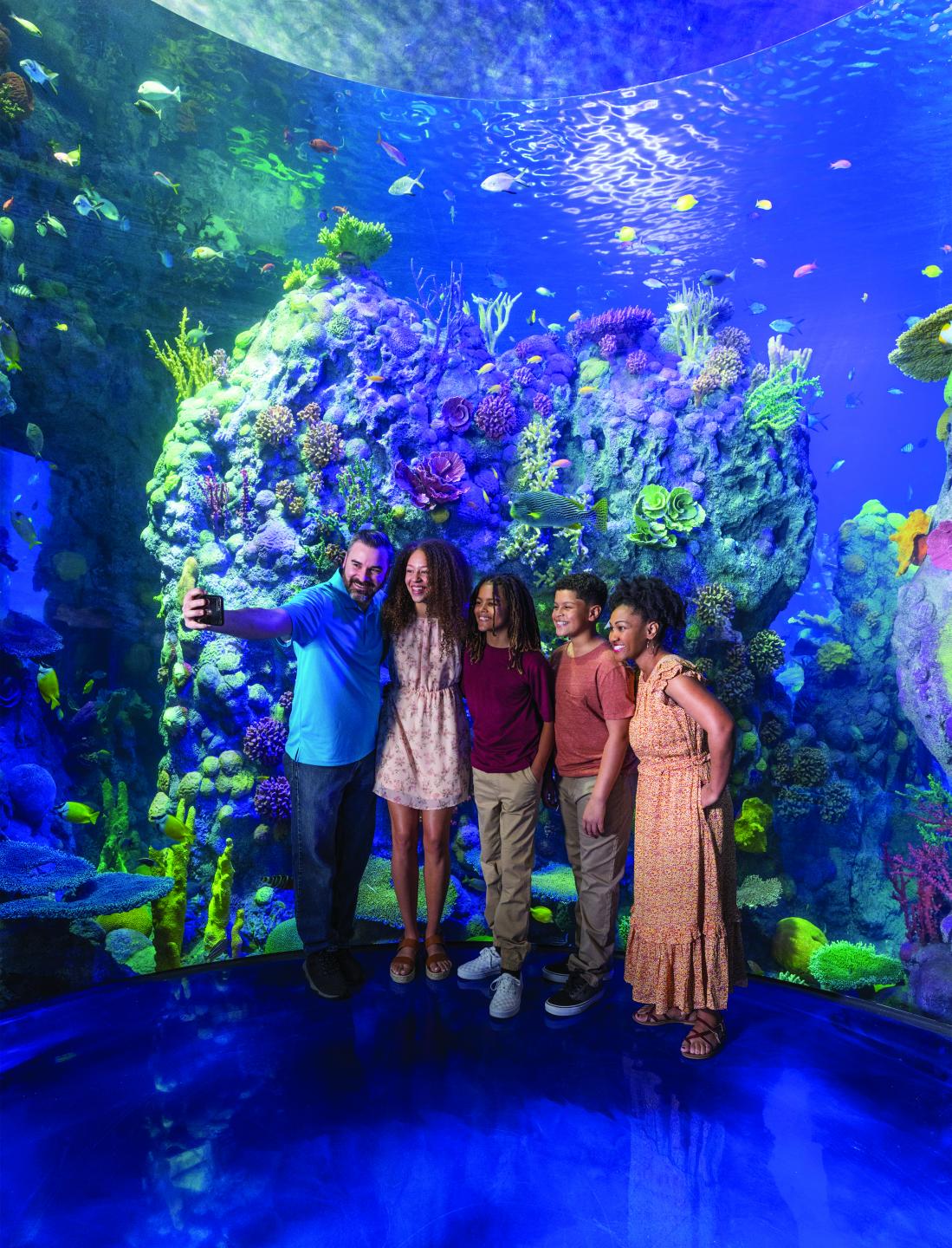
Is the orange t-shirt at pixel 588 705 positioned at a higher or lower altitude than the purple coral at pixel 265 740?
higher

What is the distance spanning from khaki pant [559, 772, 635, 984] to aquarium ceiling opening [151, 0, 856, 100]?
5712 mm

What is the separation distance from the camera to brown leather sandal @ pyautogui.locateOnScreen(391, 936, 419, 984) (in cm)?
326

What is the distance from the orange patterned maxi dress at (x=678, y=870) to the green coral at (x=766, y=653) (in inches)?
120

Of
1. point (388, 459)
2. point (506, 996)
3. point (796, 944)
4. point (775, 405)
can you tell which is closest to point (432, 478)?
point (388, 459)

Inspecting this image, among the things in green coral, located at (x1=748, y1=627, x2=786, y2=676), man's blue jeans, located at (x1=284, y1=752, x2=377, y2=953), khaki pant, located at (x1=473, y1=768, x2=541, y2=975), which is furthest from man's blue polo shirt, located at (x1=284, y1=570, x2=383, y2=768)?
green coral, located at (x1=748, y1=627, x2=786, y2=676)

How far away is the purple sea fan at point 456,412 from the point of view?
5.37 meters

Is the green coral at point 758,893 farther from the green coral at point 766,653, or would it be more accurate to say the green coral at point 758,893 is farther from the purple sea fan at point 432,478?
the purple sea fan at point 432,478

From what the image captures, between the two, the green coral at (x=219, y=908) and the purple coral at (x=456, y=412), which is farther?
the purple coral at (x=456, y=412)

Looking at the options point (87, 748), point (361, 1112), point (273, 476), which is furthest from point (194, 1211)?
point (273, 476)

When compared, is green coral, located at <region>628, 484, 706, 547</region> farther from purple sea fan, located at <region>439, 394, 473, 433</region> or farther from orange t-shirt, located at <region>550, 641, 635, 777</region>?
orange t-shirt, located at <region>550, 641, 635, 777</region>

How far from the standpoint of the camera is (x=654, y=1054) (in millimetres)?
2756

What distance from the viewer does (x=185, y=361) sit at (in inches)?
227

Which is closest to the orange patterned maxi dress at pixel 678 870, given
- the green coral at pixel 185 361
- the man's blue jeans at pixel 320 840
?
the man's blue jeans at pixel 320 840

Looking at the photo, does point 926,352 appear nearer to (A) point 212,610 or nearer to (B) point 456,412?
(B) point 456,412
